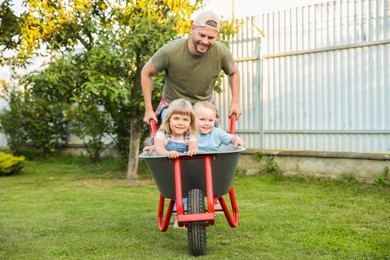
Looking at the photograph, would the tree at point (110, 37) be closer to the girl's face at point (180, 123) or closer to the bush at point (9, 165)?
the bush at point (9, 165)

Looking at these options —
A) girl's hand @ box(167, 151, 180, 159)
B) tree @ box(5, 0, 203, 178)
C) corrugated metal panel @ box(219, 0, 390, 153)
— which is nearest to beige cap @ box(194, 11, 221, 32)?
girl's hand @ box(167, 151, 180, 159)

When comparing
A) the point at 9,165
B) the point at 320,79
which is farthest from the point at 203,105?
the point at 9,165

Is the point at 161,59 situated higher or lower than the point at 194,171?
higher

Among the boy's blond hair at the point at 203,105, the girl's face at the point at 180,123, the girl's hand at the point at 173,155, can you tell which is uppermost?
the boy's blond hair at the point at 203,105

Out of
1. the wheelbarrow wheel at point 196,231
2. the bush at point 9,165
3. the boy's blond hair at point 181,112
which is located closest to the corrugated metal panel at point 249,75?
the bush at point 9,165

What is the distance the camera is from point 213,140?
396 cm

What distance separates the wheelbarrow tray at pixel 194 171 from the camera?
3.55 meters

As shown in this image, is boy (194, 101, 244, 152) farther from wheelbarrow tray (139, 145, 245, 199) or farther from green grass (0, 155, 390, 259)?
green grass (0, 155, 390, 259)

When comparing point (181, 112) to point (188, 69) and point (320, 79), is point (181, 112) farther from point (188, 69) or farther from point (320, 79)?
point (320, 79)

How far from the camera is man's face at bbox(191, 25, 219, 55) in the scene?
392 cm

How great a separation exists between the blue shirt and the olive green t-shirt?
1.44 ft

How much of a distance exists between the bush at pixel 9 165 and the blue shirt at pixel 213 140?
18.7 ft

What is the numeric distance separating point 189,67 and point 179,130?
58cm

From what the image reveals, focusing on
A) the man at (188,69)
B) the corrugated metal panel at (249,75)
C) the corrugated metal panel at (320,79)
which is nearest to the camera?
the man at (188,69)
